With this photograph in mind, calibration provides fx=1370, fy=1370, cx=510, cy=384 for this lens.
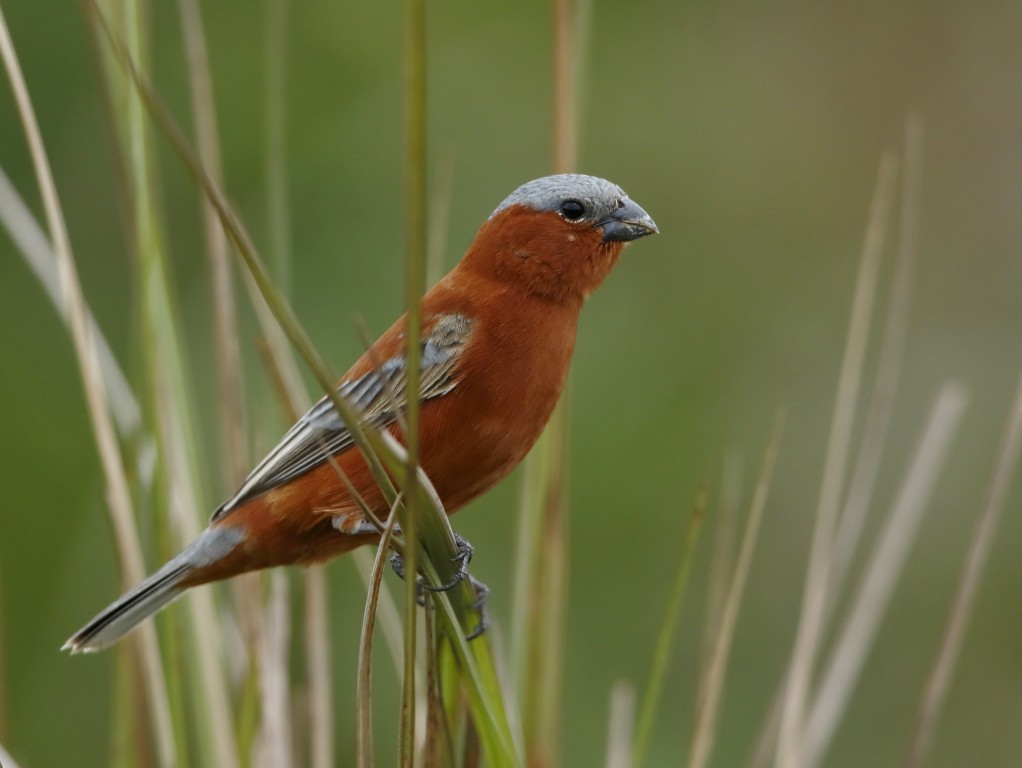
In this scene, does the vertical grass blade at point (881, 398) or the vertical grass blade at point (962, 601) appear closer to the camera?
the vertical grass blade at point (962, 601)

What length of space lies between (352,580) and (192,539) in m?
2.95

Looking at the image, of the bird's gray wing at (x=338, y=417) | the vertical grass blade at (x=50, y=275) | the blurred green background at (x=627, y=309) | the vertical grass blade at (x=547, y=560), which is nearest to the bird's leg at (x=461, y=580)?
the vertical grass blade at (x=547, y=560)

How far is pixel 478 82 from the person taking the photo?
7.07 meters

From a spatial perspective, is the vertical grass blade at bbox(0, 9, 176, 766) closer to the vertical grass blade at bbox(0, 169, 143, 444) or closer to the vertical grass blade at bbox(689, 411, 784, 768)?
the vertical grass blade at bbox(0, 169, 143, 444)

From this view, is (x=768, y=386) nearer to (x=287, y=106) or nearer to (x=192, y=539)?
(x=287, y=106)

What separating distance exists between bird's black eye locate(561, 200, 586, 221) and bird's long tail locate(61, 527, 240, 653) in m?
1.12

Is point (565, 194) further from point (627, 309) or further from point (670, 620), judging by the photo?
point (627, 309)

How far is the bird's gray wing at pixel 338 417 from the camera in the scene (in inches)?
124

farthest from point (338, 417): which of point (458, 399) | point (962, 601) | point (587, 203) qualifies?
point (962, 601)

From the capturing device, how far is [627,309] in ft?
21.4

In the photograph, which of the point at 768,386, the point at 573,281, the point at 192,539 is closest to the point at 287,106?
the point at 768,386

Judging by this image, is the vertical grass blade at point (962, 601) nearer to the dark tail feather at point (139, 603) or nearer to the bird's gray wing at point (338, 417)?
the bird's gray wing at point (338, 417)

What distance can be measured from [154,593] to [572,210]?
1.36 meters

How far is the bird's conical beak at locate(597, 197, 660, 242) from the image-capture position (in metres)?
3.30
